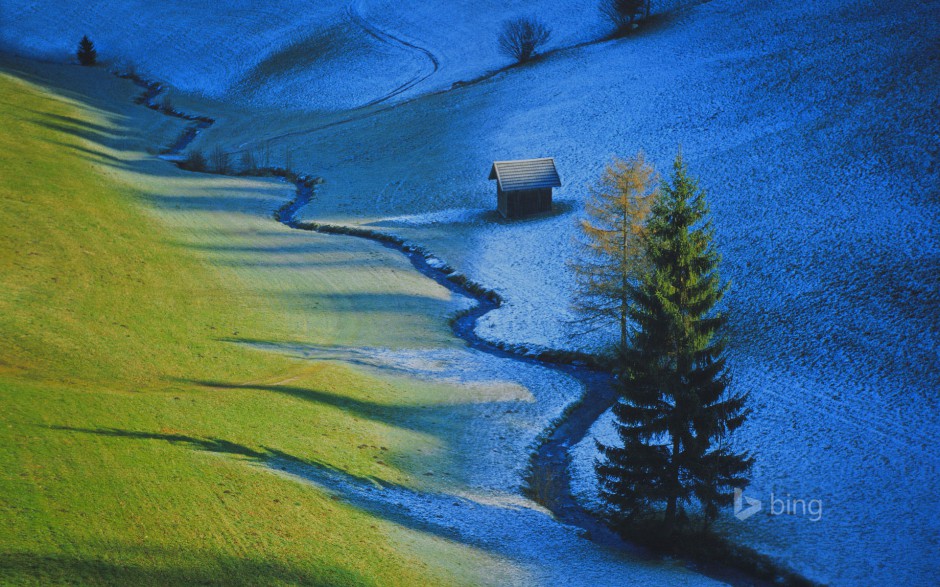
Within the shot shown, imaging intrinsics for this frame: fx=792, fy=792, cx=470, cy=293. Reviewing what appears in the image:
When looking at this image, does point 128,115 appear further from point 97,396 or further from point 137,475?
point 137,475

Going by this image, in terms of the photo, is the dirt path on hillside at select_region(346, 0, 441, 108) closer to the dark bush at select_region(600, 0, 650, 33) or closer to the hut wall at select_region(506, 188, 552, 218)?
the dark bush at select_region(600, 0, 650, 33)

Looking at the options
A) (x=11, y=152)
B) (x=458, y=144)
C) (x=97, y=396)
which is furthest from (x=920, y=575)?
(x=458, y=144)

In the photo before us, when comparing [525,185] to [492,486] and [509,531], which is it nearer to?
[492,486]

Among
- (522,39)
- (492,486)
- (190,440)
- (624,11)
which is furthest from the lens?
(522,39)

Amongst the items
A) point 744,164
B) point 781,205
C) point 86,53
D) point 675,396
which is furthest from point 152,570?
point 86,53

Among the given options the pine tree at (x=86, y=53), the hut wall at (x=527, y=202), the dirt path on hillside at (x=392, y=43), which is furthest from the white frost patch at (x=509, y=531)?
the pine tree at (x=86, y=53)

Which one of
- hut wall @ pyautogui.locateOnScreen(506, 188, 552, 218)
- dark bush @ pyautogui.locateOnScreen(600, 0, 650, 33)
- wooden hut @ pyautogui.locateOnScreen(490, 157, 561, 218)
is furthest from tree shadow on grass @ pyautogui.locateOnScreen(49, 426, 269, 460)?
dark bush @ pyautogui.locateOnScreen(600, 0, 650, 33)
